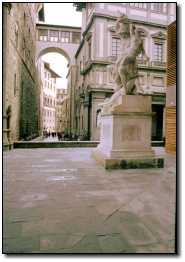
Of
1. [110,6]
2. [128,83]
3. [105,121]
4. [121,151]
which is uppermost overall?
[110,6]

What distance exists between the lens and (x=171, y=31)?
10.5m

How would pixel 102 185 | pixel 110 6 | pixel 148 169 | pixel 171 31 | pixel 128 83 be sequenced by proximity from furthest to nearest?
pixel 110 6 < pixel 171 31 < pixel 128 83 < pixel 148 169 < pixel 102 185

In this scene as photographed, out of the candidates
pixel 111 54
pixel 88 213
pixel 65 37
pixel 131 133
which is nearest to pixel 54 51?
pixel 65 37

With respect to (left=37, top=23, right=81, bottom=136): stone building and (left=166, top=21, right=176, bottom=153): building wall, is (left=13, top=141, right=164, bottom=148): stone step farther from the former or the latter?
(left=37, top=23, right=81, bottom=136): stone building

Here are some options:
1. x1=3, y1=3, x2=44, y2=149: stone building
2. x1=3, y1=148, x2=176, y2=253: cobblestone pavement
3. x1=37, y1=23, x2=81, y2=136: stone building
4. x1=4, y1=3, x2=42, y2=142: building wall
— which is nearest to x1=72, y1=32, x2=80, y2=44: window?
x1=37, y1=23, x2=81, y2=136: stone building

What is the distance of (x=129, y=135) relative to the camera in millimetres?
6695

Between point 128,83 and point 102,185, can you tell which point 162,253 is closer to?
point 102,185

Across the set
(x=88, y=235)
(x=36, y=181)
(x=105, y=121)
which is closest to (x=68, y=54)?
(x=105, y=121)

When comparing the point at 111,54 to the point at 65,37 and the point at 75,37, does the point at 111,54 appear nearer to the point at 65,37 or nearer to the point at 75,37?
the point at 75,37

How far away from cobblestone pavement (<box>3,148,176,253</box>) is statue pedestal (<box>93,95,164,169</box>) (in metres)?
1.04

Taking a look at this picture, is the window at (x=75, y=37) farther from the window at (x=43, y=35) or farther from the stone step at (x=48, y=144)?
the stone step at (x=48, y=144)

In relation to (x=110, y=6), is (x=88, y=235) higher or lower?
lower

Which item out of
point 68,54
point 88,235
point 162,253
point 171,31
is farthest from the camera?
point 68,54

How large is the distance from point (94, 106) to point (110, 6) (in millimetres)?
8764
